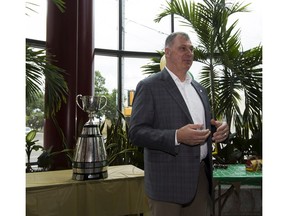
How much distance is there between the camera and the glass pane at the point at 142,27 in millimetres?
5309

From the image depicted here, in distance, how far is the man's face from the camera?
1.67 m

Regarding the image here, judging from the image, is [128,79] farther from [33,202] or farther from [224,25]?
[33,202]

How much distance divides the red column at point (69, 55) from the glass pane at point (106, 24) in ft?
1.80

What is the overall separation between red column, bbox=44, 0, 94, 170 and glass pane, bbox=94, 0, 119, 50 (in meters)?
0.55

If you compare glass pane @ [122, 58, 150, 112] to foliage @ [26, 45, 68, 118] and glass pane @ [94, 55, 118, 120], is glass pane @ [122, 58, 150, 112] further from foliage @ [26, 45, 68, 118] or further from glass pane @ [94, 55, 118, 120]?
foliage @ [26, 45, 68, 118]

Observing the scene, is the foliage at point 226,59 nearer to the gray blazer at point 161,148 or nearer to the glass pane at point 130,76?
the glass pane at point 130,76

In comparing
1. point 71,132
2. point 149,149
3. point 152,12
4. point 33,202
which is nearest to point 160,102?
point 149,149

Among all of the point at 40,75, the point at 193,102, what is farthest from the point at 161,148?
the point at 40,75

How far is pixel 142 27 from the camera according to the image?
17.5 ft

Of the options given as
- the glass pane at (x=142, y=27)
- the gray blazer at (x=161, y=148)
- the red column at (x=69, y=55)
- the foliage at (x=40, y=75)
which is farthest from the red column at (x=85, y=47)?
the gray blazer at (x=161, y=148)

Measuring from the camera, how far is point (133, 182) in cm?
218

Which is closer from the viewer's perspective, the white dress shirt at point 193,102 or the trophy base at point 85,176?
the white dress shirt at point 193,102
